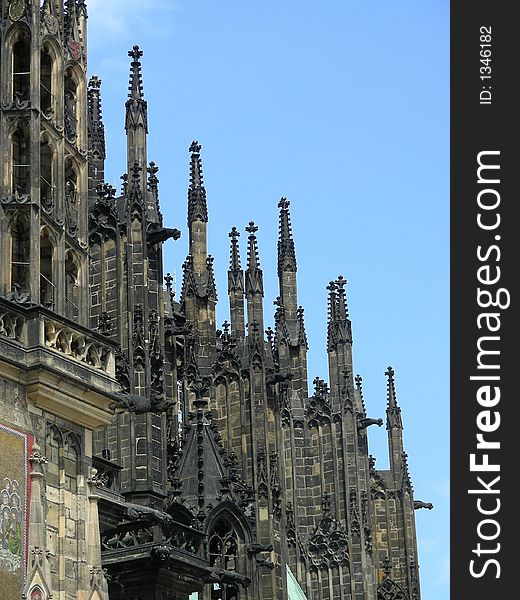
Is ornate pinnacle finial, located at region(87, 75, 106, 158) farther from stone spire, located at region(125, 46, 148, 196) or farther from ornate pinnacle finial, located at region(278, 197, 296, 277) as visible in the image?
ornate pinnacle finial, located at region(278, 197, 296, 277)

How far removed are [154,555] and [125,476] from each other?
4.11m

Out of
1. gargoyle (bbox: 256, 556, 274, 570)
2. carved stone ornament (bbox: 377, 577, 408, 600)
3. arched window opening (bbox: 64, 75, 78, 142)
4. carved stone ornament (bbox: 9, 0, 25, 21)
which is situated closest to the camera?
carved stone ornament (bbox: 9, 0, 25, 21)

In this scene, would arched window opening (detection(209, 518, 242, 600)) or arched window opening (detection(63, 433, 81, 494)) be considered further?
arched window opening (detection(209, 518, 242, 600))

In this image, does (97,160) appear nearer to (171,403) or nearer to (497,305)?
(171,403)

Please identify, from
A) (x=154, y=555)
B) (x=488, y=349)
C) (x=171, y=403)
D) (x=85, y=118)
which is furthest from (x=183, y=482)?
(x=488, y=349)

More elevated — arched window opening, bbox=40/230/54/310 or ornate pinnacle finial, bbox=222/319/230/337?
ornate pinnacle finial, bbox=222/319/230/337

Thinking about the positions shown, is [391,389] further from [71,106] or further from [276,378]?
[71,106]

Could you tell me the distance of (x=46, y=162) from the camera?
100 ft

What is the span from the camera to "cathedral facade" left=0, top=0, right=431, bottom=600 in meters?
27.8

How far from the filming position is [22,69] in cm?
3059

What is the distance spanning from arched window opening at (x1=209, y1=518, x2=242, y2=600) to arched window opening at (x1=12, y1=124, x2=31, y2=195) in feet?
50.1

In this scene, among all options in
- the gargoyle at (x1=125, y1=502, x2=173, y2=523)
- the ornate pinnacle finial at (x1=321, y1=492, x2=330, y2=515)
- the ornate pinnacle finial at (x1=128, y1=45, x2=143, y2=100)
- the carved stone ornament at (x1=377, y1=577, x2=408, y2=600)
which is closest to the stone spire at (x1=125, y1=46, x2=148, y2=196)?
the ornate pinnacle finial at (x1=128, y1=45, x2=143, y2=100)

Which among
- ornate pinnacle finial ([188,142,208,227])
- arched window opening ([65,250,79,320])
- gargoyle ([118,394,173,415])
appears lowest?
arched window opening ([65,250,79,320])

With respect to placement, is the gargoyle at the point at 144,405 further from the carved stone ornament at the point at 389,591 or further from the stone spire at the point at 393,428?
the stone spire at the point at 393,428
